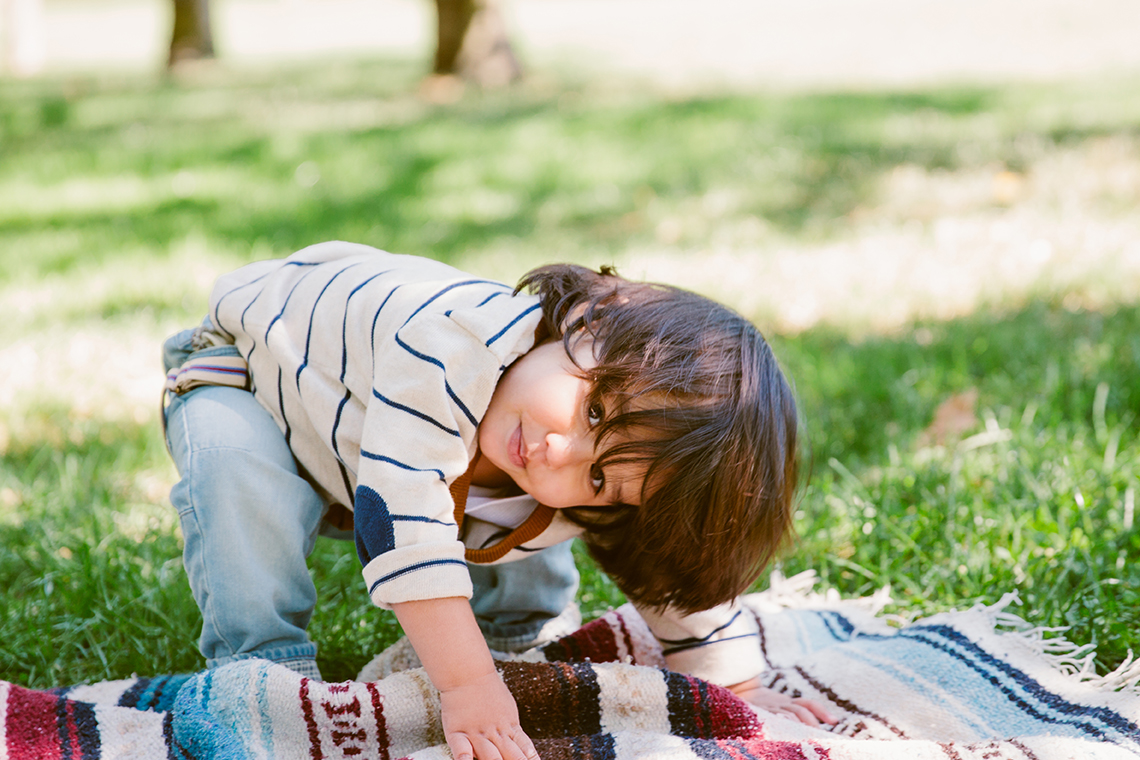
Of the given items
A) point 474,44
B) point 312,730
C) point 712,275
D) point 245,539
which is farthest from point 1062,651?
point 474,44

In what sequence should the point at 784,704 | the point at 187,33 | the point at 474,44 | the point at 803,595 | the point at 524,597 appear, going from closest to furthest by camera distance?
the point at 784,704 → the point at 524,597 → the point at 803,595 → the point at 474,44 → the point at 187,33

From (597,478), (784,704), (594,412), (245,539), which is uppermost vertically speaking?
(594,412)

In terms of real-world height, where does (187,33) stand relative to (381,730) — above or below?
above

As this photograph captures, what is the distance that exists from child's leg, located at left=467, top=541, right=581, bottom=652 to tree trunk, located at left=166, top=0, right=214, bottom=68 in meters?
10.9

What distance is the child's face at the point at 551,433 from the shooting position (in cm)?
154

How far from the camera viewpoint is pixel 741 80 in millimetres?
8750

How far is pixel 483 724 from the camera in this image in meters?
1.45

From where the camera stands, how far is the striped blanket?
1461mm

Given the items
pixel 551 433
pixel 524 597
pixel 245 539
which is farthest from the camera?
pixel 524 597

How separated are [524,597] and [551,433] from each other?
52 centimetres

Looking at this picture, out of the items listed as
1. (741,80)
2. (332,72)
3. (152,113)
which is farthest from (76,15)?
(741,80)

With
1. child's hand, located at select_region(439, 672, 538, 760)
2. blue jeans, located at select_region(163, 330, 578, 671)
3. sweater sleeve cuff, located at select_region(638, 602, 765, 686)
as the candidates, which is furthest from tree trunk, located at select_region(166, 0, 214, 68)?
child's hand, located at select_region(439, 672, 538, 760)

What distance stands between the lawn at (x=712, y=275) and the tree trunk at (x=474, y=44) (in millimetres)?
→ 873

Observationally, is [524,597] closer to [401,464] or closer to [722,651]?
[722,651]
